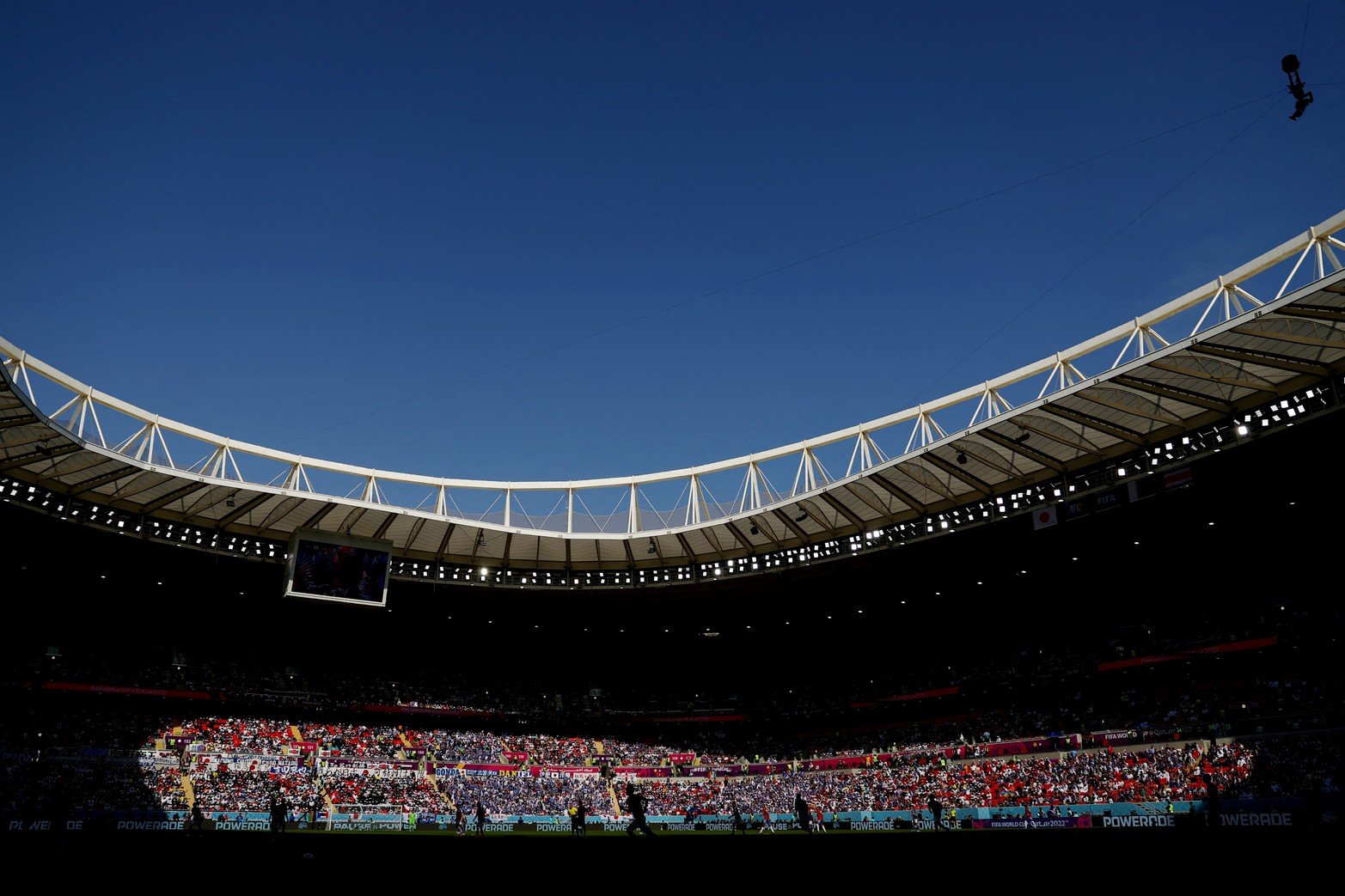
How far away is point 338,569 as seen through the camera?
44438 millimetres

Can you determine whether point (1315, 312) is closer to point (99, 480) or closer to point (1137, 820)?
point (1137, 820)

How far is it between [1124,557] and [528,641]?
132ft

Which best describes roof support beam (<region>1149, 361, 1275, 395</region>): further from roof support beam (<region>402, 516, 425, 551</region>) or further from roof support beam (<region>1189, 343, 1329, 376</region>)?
roof support beam (<region>402, 516, 425, 551</region>)

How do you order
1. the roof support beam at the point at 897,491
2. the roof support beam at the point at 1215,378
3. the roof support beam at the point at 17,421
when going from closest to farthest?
the roof support beam at the point at 1215,378
the roof support beam at the point at 17,421
the roof support beam at the point at 897,491

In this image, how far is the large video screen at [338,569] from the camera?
4347 centimetres

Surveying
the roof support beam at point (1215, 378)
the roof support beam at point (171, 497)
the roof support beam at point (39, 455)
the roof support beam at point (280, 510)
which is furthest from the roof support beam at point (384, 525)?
the roof support beam at point (1215, 378)

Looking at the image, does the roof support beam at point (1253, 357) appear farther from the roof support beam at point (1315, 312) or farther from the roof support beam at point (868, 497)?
the roof support beam at point (868, 497)

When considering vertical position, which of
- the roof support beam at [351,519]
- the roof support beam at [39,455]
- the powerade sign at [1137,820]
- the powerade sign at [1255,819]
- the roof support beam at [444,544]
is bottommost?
the powerade sign at [1137,820]

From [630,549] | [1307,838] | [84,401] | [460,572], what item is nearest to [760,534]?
[630,549]

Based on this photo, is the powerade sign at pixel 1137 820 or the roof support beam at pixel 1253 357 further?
the powerade sign at pixel 1137 820

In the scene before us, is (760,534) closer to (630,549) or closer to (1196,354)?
(630,549)

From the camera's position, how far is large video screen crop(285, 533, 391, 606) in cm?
4347

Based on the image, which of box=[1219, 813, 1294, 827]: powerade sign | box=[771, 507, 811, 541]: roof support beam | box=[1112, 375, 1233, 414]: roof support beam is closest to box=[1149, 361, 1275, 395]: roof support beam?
box=[1112, 375, 1233, 414]: roof support beam

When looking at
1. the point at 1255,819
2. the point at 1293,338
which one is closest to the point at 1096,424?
the point at 1293,338
